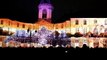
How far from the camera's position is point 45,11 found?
82500mm

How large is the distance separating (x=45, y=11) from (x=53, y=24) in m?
3.60

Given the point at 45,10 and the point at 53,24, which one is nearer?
the point at 45,10

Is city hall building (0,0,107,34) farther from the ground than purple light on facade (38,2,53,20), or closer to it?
closer to it

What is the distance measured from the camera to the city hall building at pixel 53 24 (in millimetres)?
76938

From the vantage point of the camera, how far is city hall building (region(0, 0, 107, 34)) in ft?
252

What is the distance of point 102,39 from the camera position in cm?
7425

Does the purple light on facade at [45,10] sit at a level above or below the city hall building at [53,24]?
above

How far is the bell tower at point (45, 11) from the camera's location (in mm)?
82062

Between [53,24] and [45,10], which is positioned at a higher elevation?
[45,10]

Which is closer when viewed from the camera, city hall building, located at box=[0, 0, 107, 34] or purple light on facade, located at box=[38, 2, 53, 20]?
city hall building, located at box=[0, 0, 107, 34]

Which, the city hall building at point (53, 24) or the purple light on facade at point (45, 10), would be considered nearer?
the city hall building at point (53, 24)
